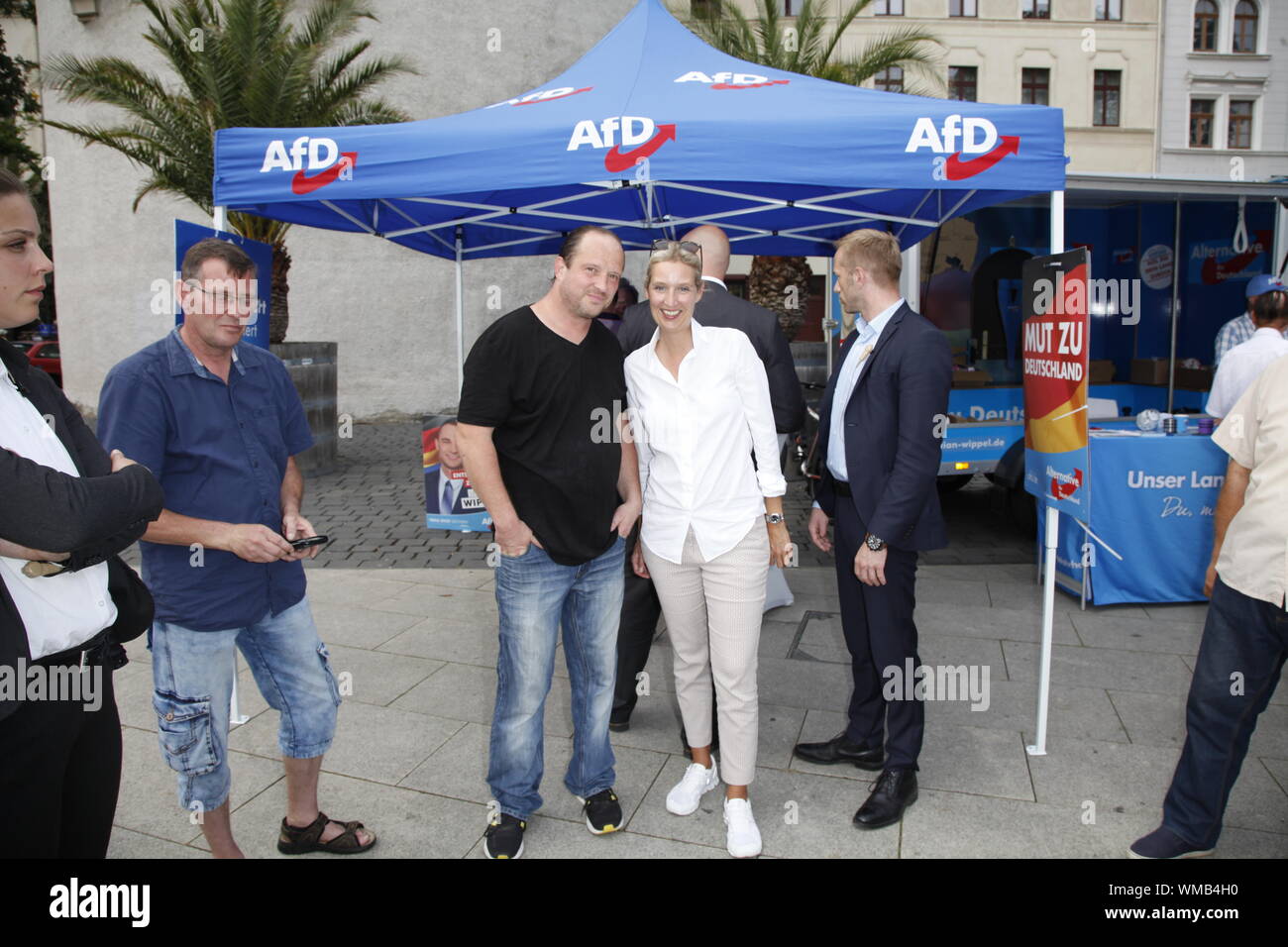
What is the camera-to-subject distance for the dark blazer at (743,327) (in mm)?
3646

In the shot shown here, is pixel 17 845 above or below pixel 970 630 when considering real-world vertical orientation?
above

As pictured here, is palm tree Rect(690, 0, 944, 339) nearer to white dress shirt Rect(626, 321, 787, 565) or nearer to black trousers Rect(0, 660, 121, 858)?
white dress shirt Rect(626, 321, 787, 565)

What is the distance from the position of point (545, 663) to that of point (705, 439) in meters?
0.89

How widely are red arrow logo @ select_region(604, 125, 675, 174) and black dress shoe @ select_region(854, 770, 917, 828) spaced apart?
2.50 m

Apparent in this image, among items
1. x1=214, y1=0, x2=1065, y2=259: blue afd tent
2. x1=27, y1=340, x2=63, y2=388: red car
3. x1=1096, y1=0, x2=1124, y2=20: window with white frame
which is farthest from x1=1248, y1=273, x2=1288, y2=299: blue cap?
x1=1096, y1=0, x2=1124, y2=20: window with white frame

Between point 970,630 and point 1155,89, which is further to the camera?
point 1155,89

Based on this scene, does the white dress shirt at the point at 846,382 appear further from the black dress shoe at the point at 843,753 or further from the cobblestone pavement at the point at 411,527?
the cobblestone pavement at the point at 411,527

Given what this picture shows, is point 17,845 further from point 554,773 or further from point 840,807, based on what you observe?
point 840,807

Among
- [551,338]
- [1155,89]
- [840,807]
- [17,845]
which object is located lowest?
[840,807]

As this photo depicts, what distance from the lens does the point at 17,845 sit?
64.6 inches

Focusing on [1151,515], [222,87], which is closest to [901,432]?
[1151,515]

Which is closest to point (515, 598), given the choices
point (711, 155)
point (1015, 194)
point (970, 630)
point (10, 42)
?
point (711, 155)

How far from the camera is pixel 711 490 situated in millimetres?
2842

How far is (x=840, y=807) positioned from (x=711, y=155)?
8.25 ft
